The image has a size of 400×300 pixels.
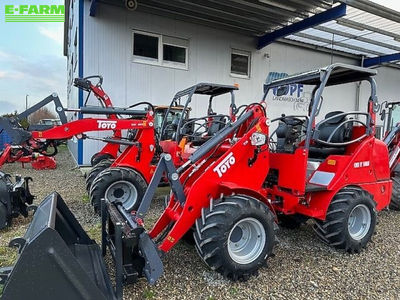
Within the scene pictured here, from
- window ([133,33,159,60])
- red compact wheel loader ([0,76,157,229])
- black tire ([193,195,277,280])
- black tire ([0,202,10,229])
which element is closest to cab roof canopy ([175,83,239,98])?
red compact wheel loader ([0,76,157,229])

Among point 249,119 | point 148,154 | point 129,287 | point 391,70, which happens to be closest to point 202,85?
point 148,154

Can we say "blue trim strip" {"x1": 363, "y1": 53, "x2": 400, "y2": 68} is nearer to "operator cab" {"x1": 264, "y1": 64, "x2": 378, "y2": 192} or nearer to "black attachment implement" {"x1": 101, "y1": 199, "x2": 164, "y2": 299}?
"operator cab" {"x1": 264, "y1": 64, "x2": 378, "y2": 192}

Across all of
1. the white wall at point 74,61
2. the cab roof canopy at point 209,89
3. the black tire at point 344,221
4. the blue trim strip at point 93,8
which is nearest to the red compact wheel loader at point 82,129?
the cab roof canopy at point 209,89

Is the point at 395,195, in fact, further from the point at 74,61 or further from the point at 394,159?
the point at 74,61

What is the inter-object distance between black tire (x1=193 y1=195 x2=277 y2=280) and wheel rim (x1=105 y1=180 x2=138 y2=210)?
2614 millimetres

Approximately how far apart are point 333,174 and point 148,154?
329 cm

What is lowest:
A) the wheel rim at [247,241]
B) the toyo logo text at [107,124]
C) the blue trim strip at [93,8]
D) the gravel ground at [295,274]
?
the gravel ground at [295,274]

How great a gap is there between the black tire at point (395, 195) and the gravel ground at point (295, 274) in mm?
1329

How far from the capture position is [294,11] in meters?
10.3

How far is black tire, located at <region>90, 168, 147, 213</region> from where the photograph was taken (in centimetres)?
525

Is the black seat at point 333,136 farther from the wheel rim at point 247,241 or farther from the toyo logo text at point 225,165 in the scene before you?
the wheel rim at point 247,241

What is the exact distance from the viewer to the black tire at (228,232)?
3.02m

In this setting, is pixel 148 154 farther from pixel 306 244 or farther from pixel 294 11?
pixel 294 11

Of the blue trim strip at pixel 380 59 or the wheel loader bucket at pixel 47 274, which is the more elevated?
the blue trim strip at pixel 380 59
